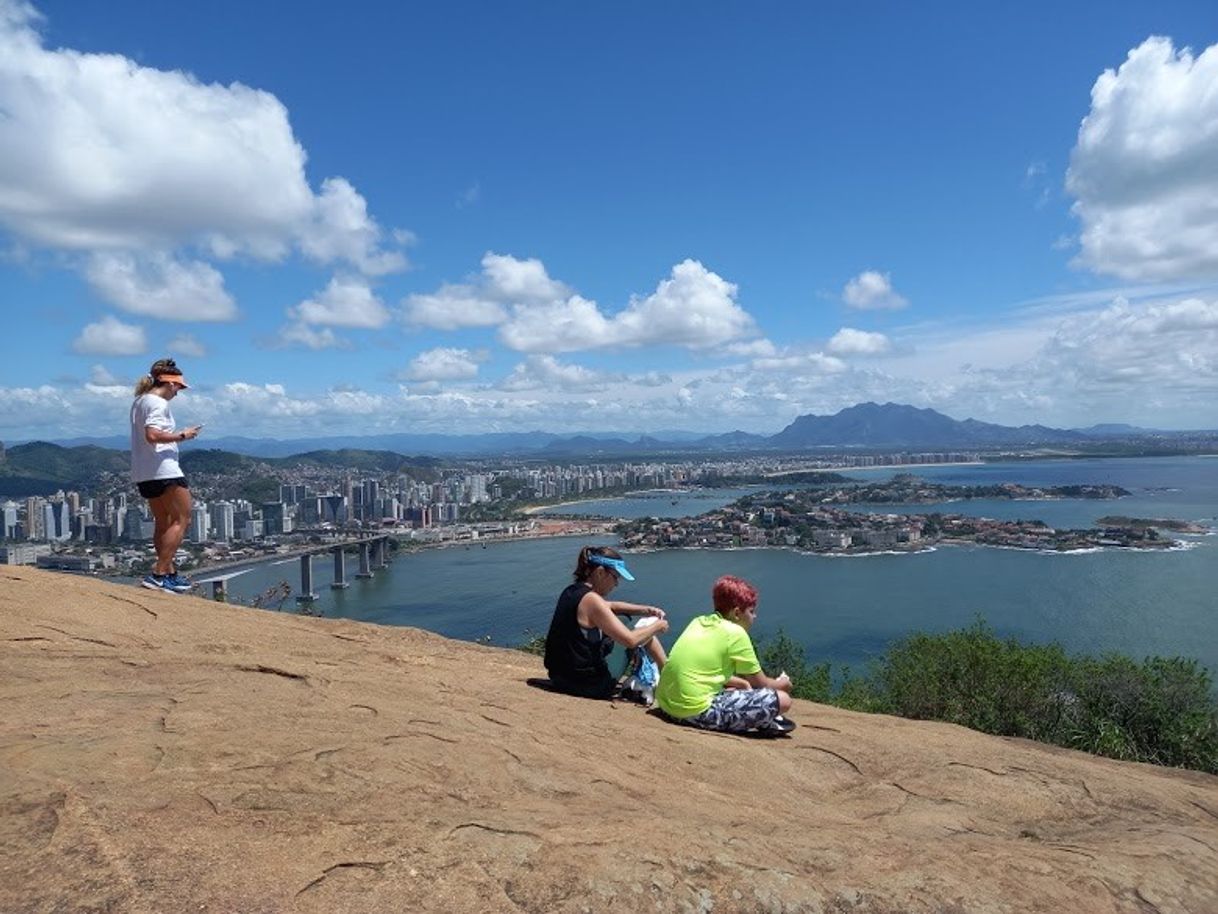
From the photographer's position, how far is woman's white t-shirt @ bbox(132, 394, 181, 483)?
6727mm

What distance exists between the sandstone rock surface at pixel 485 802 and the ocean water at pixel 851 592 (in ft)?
59.5

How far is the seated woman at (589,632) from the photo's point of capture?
5.50 metres

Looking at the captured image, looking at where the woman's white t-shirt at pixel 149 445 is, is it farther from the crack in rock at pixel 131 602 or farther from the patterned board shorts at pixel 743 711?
the patterned board shorts at pixel 743 711

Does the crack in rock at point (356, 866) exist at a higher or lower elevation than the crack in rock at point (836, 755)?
higher

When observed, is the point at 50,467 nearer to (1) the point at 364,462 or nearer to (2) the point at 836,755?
(1) the point at 364,462

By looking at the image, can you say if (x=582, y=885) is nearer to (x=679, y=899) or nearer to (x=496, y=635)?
(x=679, y=899)

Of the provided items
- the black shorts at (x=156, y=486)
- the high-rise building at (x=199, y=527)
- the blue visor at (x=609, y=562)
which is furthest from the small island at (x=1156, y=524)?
the black shorts at (x=156, y=486)

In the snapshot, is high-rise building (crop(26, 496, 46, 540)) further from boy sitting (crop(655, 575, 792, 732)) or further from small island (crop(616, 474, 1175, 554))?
boy sitting (crop(655, 575, 792, 732))

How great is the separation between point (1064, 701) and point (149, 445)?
1400 cm

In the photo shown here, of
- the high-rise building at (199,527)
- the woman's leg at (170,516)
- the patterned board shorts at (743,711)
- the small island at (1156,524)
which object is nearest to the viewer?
the patterned board shorts at (743,711)

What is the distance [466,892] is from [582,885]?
37 cm

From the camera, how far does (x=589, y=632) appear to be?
5.57m

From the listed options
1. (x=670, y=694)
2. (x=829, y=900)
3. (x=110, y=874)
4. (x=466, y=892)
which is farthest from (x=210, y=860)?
(x=670, y=694)

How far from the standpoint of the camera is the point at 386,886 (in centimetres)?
261
